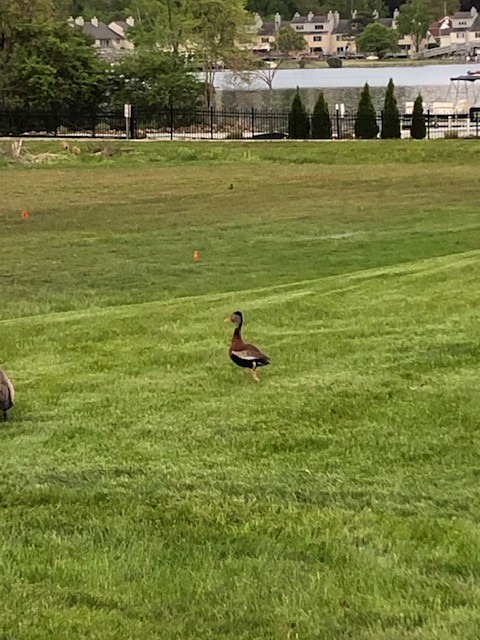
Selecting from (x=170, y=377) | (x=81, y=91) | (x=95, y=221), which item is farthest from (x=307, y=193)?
(x=81, y=91)

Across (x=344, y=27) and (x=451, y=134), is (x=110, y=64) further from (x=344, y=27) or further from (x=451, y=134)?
(x=344, y=27)

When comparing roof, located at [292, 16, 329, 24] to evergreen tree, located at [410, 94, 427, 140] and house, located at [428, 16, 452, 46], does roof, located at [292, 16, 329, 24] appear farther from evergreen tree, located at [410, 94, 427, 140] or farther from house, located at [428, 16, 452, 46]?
evergreen tree, located at [410, 94, 427, 140]

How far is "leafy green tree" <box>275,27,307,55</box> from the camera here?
113188 millimetres

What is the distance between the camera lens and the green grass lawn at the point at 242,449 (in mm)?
3992

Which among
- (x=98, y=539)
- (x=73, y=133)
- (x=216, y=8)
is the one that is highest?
(x=216, y=8)

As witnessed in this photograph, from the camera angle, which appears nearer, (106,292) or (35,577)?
(35,577)

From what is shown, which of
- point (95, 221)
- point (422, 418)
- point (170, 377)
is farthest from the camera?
point (95, 221)

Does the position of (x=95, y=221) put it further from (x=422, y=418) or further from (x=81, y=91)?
(x=81, y=91)

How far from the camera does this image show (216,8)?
171 feet

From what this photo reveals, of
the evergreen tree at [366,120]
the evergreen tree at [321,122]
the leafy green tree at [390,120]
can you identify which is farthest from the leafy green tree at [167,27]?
the leafy green tree at [390,120]

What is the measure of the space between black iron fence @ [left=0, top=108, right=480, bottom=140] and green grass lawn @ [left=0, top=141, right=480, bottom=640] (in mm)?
27930

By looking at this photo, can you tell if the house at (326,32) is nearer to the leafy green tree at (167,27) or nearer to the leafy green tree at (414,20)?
the leafy green tree at (414,20)

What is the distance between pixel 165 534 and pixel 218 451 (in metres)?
1.28

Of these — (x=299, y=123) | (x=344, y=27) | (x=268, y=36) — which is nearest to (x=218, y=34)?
(x=299, y=123)
